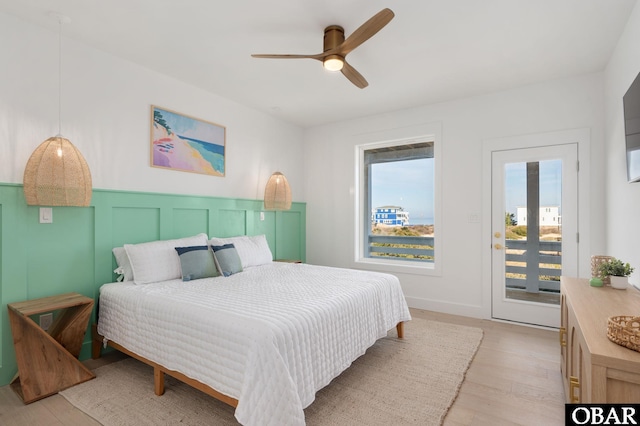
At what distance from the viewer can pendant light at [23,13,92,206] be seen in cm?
231

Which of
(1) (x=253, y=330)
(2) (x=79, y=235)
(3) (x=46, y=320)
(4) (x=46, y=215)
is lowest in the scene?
(3) (x=46, y=320)

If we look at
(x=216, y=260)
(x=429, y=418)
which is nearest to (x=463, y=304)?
(x=429, y=418)

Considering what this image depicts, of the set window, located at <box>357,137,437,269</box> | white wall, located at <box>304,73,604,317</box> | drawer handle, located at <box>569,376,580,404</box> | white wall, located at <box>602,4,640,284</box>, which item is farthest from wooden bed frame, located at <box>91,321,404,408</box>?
window, located at <box>357,137,437,269</box>

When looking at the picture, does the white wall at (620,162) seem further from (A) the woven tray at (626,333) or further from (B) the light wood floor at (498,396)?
(A) the woven tray at (626,333)

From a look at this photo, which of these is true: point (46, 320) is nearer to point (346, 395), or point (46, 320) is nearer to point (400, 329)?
point (346, 395)

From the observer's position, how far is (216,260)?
10.3 feet

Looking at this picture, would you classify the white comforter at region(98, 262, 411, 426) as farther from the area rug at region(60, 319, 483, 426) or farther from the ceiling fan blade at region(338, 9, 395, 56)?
the ceiling fan blade at region(338, 9, 395, 56)

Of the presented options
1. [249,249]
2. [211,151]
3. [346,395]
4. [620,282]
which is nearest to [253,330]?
[346,395]

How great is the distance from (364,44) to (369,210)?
8.79 feet

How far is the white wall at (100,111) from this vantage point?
2352mm

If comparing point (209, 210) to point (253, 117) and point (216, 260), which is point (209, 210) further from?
point (253, 117)

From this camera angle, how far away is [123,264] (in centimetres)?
279

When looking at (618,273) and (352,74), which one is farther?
(352,74)

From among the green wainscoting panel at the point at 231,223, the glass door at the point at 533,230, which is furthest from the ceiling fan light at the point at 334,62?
the glass door at the point at 533,230
